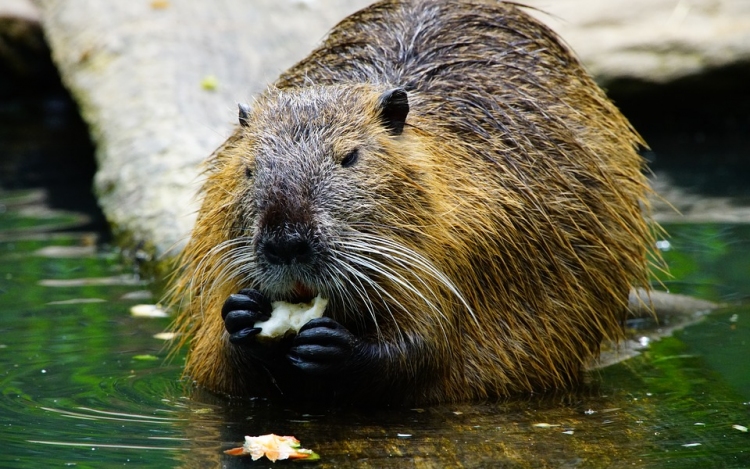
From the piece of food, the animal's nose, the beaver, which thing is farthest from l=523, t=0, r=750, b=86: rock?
the piece of food

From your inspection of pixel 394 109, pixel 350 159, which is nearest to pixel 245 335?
pixel 350 159

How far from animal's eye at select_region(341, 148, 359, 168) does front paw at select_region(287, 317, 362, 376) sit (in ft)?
2.03

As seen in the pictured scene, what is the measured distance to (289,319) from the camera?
468 centimetres

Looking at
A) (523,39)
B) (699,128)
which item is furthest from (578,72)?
(699,128)

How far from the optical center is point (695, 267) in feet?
24.2

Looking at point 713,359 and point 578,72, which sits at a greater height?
point 578,72

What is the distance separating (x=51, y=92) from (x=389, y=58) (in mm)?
7927

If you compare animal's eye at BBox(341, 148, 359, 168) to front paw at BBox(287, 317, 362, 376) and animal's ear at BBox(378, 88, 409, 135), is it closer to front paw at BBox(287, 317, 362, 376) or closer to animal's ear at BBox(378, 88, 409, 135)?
animal's ear at BBox(378, 88, 409, 135)

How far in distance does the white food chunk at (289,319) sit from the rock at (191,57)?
2.67m

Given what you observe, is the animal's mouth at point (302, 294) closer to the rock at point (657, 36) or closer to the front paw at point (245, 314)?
the front paw at point (245, 314)

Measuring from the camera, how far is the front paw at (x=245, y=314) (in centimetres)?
465

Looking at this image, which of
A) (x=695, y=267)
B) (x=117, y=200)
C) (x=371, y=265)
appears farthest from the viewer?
(x=117, y=200)

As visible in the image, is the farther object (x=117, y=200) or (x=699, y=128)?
(x=699, y=128)

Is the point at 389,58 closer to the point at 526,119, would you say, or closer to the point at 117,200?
the point at 526,119
